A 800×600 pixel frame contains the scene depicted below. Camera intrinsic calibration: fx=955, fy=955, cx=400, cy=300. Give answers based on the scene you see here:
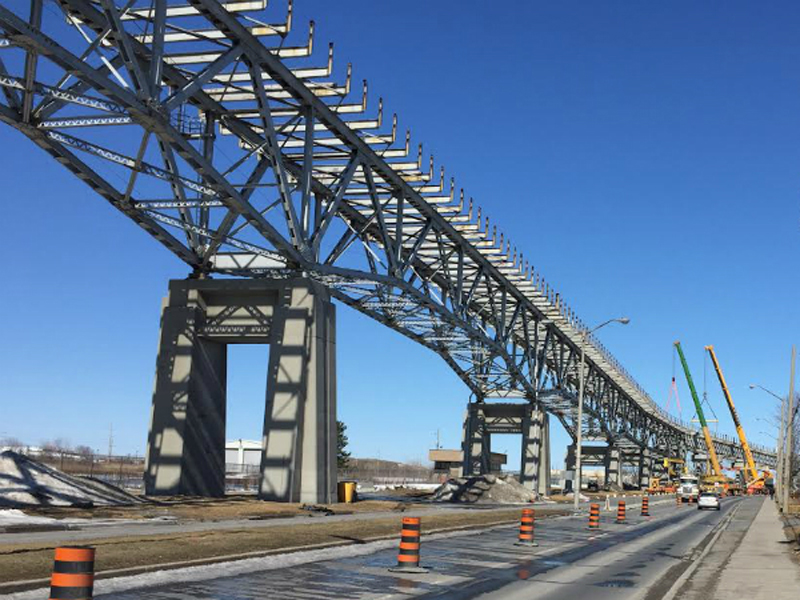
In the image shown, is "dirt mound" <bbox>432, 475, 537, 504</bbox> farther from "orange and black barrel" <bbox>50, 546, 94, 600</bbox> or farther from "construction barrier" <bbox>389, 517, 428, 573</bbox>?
"orange and black barrel" <bbox>50, 546, 94, 600</bbox>

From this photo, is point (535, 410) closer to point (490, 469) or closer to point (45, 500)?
point (490, 469)

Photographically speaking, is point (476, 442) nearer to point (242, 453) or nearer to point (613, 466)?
point (242, 453)

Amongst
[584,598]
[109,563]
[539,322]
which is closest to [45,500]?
[109,563]

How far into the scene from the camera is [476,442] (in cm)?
8162

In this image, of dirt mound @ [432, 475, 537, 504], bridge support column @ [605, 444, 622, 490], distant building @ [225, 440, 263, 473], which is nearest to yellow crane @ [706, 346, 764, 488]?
bridge support column @ [605, 444, 622, 490]

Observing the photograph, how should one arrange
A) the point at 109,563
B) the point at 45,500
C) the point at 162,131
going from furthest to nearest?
the point at 45,500 < the point at 162,131 < the point at 109,563

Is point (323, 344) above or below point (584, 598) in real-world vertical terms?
above

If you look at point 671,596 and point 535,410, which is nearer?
point 671,596

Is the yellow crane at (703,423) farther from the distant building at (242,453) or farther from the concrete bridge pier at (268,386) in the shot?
the concrete bridge pier at (268,386)

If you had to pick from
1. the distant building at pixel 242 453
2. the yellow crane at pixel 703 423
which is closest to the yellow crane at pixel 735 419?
the yellow crane at pixel 703 423

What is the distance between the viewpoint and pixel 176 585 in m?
14.9

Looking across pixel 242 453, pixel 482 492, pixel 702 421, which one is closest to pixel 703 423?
pixel 702 421

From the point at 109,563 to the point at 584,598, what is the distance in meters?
8.03

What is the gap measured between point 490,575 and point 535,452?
193 feet
